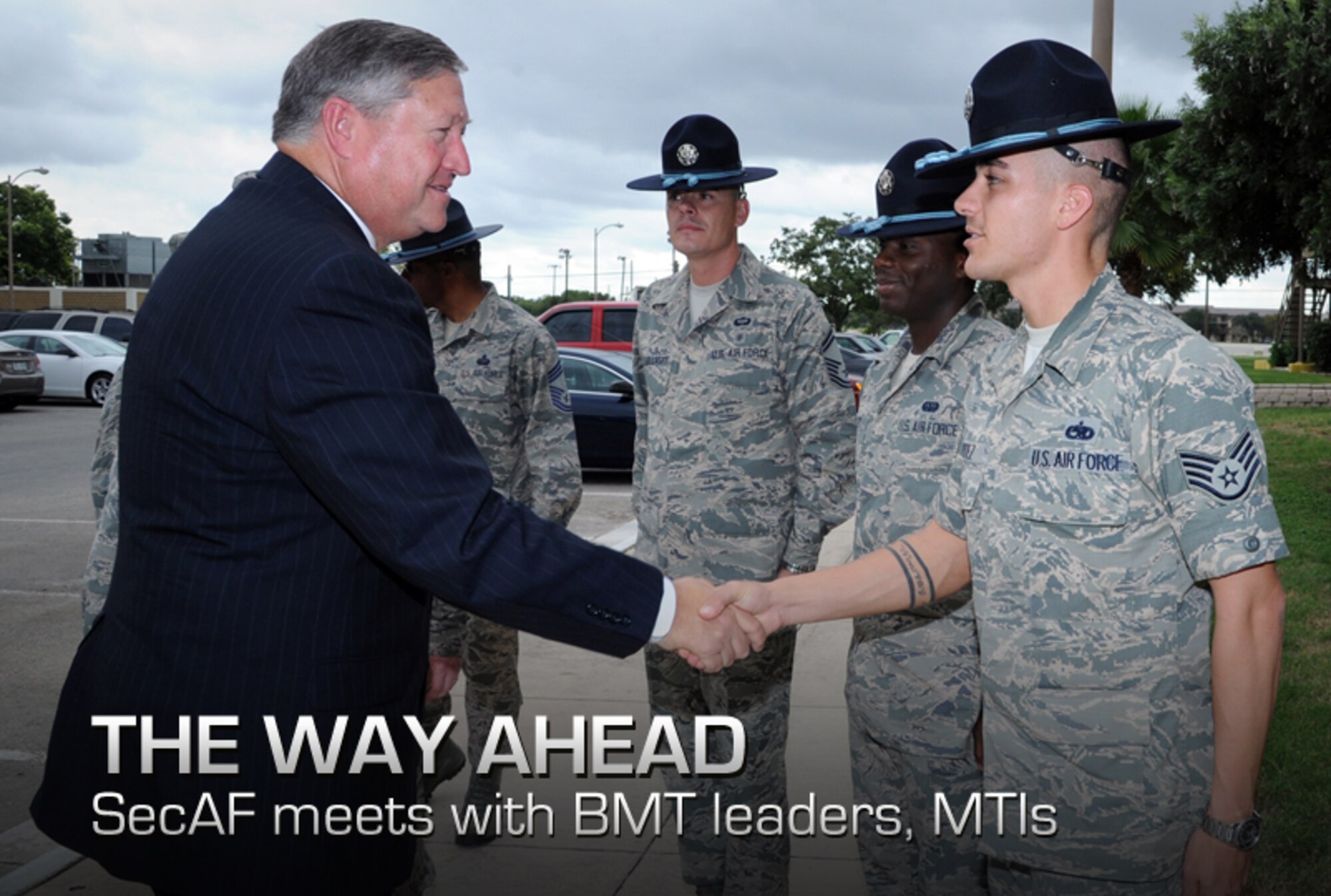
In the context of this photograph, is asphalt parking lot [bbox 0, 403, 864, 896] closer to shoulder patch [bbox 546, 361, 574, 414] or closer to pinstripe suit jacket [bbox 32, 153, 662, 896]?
shoulder patch [bbox 546, 361, 574, 414]

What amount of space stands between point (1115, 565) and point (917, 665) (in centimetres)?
123

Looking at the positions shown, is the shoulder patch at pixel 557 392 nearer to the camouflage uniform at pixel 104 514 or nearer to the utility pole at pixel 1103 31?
the camouflage uniform at pixel 104 514

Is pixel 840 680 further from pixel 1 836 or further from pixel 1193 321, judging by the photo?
pixel 1193 321

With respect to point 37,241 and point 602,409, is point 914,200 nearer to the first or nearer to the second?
point 602,409

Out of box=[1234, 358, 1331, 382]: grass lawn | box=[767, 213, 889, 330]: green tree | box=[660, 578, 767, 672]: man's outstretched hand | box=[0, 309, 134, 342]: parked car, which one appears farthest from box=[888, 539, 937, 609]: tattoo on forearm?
box=[767, 213, 889, 330]: green tree

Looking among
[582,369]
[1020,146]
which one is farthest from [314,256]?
[582,369]

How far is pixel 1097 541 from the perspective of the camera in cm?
220

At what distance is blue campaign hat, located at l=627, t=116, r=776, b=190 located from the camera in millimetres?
4082

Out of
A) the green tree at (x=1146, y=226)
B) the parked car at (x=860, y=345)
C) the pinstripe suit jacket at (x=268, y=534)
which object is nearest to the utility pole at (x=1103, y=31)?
the pinstripe suit jacket at (x=268, y=534)

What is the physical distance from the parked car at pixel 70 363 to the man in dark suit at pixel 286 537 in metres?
23.6

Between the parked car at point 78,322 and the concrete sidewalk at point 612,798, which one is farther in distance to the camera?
the parked car at point 78,322

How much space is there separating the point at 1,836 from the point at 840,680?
151 inches

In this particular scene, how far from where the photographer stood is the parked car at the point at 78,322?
29219 millimetres

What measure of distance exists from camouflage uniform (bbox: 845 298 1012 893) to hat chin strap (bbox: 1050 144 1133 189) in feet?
3.15
